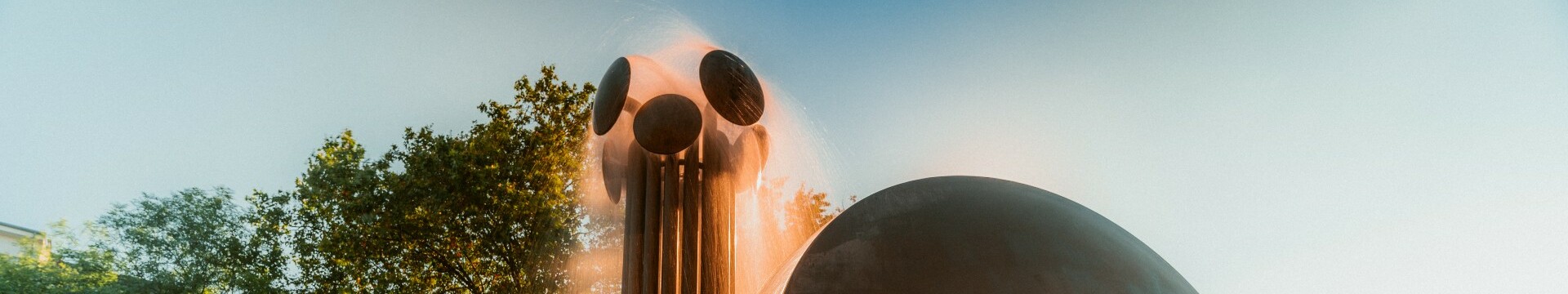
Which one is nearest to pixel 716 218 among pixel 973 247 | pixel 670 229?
pixel 670 229

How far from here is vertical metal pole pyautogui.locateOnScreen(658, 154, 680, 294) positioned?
243 inches

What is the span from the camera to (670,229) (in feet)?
20.7

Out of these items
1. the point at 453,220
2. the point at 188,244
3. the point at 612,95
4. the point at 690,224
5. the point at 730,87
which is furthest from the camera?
the point at 188,244

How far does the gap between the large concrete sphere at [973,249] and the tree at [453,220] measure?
13.4m

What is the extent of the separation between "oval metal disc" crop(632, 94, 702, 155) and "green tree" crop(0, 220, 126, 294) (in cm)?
2326

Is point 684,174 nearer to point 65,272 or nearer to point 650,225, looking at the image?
point 650,225

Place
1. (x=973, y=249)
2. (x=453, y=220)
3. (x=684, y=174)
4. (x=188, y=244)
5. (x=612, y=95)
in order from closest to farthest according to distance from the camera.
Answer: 1. (x=973, y=249)
2. (x=684, y=174)
3. (x=612, y=95)
4. (x=453, y=220)
5. (x=188, y=244)

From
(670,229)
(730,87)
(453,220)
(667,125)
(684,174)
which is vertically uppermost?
(453,220)

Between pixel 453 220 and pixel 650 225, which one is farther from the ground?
pixel 453 220

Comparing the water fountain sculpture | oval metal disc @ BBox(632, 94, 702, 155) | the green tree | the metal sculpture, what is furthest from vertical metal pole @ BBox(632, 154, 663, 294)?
the green tree

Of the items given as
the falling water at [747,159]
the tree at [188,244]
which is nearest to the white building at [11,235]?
the tree at [188,244]

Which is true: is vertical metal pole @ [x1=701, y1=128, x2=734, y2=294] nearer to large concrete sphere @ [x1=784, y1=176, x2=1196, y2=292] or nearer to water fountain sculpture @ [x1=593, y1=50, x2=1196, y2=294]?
water fountain sculpture @ [x1=593, y1=50, x2=1196, y2=294]

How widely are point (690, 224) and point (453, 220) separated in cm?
1227

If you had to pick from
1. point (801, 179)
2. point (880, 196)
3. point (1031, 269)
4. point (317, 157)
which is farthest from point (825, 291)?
point (317, 157)
